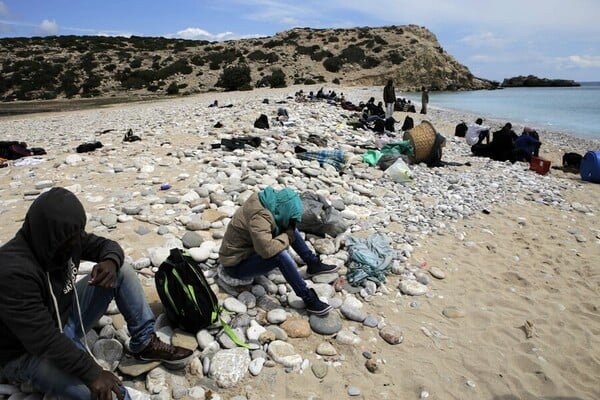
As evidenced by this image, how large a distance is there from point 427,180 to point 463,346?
504cm

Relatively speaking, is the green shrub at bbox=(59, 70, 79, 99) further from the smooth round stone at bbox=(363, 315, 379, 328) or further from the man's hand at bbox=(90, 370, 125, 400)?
the man's hand at bbox=(90, 370, 125, 400)

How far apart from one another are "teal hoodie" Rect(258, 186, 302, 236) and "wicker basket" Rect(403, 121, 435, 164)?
20.6 ft

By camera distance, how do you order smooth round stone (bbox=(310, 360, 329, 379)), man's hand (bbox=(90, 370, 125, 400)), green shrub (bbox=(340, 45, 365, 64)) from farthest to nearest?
1. green shrub (bbox=(340, 45, 365, 64))
2. smooth round stone (bbox=(310, 360, 329, 379))
3. man's hand (bbox=(90, 370, 125, 400))

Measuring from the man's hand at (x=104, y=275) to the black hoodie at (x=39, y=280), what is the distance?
13.1 inches

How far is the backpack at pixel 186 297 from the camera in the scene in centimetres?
325

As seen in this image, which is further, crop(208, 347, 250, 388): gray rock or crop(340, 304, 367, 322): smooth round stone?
crop(340, 304, 367, 322): smooth round stone

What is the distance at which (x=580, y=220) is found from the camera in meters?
6.55

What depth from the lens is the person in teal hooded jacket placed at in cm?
362

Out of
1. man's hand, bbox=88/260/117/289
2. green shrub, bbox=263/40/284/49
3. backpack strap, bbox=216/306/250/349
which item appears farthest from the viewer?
green shrub, bbox=263/40/284/49

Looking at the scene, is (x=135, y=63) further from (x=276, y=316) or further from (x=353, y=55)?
(x=276, y=316)

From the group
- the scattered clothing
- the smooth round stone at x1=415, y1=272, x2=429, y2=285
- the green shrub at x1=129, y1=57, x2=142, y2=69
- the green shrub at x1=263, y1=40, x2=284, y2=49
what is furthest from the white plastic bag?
the green shrub at x1=263, y1=40, x2=284, y2=49

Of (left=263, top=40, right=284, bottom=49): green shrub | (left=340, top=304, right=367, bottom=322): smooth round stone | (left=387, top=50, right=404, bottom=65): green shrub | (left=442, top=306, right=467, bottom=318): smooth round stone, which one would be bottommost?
(left=442, top=306, right=467, bottom=318): smooth round stone

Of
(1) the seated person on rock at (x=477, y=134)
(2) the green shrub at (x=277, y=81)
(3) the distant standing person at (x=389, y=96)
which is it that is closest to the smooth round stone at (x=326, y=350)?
(1) the seated person on rock at (x=477, y=134)

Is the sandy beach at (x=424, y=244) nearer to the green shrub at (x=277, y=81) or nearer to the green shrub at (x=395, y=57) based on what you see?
the green shrub at (x=277, y=81)
